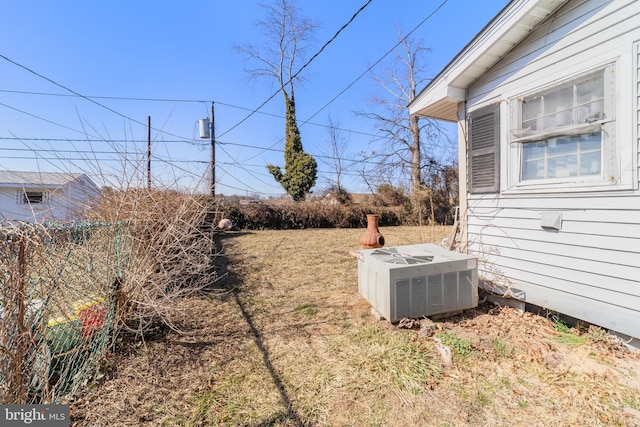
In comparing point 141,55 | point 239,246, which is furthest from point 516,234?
point 141,55

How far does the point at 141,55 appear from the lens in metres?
8.30

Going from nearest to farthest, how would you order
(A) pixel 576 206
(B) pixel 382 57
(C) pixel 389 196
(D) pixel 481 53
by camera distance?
(A) pixel 576 206
(D) pixel 481 53
(B) pixel 382 57
(C) pixel 389 196

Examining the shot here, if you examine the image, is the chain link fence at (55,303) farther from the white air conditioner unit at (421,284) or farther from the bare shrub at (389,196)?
the bare shrub at (389,196)

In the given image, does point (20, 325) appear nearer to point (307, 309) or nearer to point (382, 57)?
point (307, 309)

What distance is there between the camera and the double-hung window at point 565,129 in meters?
2.35

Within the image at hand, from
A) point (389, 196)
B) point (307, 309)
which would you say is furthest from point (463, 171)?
point (389, 196)

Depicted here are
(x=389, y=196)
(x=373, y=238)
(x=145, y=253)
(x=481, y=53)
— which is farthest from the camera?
(x=389, y=196)

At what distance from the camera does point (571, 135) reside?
2562mm

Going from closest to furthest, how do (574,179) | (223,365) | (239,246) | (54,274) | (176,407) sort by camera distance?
(54,274), (176,407), (223,365), (574,179), (239,246)

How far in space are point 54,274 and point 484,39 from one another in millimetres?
4662

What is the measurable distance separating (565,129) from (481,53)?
4.36 feet

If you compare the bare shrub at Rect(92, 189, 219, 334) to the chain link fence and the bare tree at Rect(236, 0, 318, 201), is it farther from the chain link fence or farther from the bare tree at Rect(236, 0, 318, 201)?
the bare tree at Rect(236, 0, 318, 201)

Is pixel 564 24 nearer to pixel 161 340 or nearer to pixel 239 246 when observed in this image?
pixel 161 340

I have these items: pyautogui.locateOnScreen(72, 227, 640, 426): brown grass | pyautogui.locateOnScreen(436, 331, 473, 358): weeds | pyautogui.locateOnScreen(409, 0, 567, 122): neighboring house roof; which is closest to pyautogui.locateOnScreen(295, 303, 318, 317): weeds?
pyautogui.locateOnScreen(72, 227, 640, 426): brown grass
